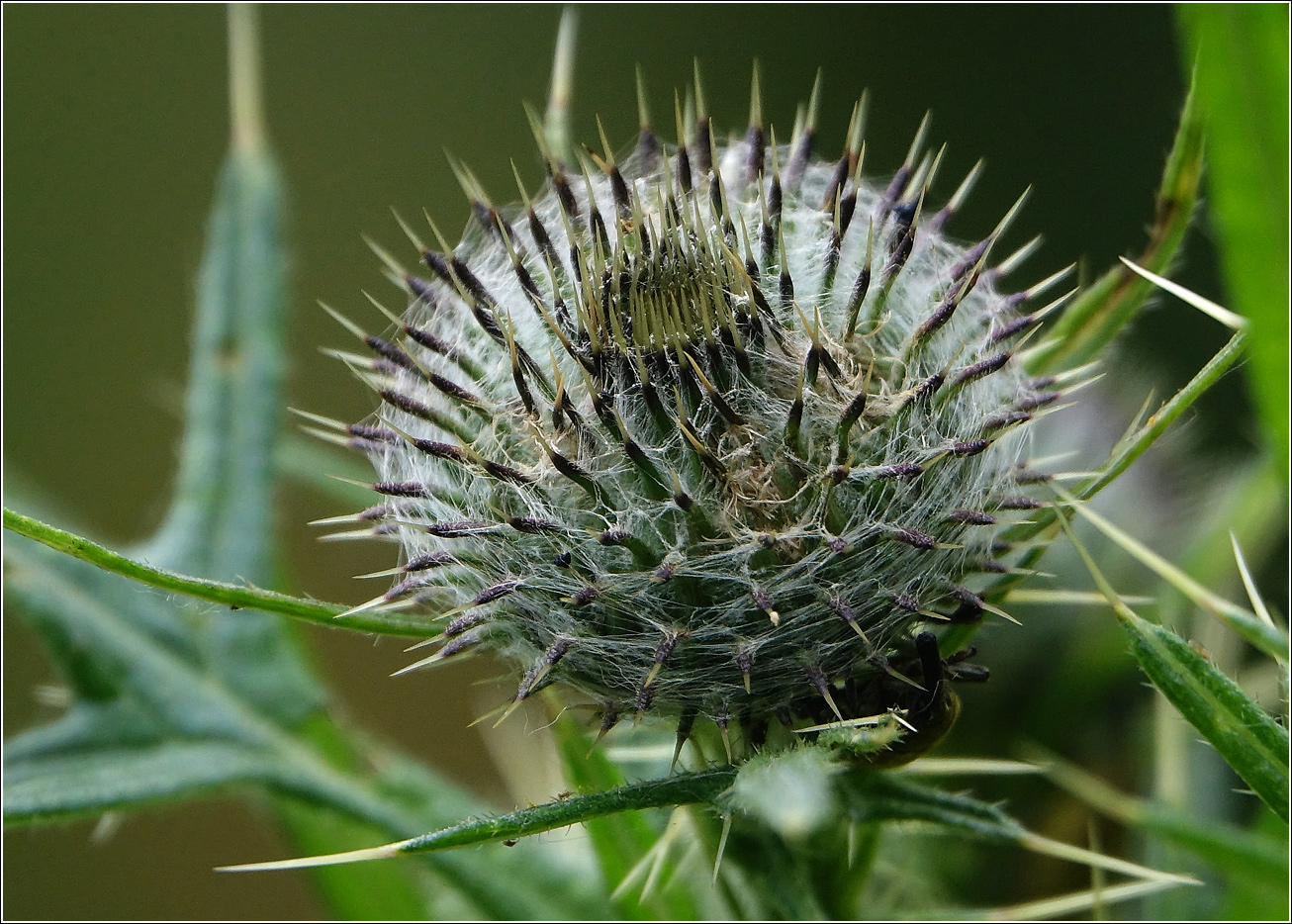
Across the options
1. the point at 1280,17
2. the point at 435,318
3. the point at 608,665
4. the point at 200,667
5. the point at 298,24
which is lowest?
the point at 608,665

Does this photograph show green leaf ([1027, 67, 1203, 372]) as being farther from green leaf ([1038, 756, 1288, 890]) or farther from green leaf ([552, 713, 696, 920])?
green leaf ([552, 713, 696, 920])

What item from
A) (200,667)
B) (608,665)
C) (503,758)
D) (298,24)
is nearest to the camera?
(608,665)

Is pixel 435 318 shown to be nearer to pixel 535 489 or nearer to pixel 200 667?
pixel 535 489

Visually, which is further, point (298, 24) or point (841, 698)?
point (298, 24)

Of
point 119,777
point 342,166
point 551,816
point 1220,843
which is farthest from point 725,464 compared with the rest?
point 342,166

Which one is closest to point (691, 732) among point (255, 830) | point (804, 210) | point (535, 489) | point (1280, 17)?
point (535, 489)

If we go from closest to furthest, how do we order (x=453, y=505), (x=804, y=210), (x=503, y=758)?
(x=453, y=505)
(x=804, y=210)
(x=503, y=758)

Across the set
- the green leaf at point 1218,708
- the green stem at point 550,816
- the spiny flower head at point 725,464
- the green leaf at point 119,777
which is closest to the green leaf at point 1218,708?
the green leaf at point 1218,708
